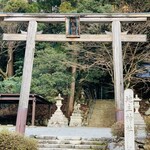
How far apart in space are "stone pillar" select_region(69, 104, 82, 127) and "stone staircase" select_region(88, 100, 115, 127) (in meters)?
0.74

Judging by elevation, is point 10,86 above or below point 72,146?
above

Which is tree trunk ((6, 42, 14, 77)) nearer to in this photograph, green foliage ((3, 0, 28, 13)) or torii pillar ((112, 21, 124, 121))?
green foliage ((3, 0, 28, 13))

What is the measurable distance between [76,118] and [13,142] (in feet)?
43.9

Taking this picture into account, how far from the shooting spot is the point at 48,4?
25.7 metres

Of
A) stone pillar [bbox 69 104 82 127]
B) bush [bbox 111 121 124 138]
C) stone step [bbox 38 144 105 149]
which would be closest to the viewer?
bush [bbox 111 121 124 138]

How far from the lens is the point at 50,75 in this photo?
67.4 feet

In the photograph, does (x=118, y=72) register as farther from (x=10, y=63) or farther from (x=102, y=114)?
(x=10, y=63)

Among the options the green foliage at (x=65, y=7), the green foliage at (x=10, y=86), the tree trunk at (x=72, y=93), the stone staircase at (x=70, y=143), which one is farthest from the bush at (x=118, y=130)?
the green foliage at (x=65, y=7)

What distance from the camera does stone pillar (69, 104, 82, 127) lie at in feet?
67.2

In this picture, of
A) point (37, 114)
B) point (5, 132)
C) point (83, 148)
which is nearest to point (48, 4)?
point (37, 114)

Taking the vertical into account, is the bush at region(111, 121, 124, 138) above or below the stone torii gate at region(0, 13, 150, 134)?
below

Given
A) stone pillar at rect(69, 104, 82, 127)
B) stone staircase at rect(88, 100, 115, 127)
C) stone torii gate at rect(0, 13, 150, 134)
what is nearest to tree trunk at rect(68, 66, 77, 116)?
stone pillar at rect(69, 104, 82, 127)

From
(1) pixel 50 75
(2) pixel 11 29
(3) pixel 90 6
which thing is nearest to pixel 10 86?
(1) pixel 50 75

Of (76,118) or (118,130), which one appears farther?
(76,118)
